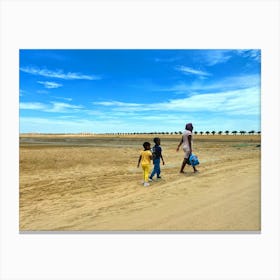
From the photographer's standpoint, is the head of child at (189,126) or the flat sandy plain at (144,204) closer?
the flat sandy plain at (144,204)

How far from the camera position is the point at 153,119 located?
6.38m

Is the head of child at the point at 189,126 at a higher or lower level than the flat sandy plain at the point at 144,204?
higher

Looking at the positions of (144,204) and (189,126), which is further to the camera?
(189,126)

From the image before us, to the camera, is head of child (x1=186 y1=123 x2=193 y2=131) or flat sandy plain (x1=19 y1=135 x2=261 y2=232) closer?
flat sandy plain (x1=19 y1=135 x2=261 y2=232)

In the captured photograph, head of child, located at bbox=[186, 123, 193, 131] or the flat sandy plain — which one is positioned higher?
head of child, located at bbox=[186, 123, 193, 131]

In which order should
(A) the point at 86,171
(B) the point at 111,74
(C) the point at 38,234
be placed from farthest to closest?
1. (A) the point at 86,171
2. (B) the point at 111,74
3. (C) the point at 38,234

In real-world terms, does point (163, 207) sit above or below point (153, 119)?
below

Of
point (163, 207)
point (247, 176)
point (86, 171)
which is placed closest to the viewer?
point (163, 207)

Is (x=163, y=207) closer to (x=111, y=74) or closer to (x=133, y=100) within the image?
(x=133, y=100)

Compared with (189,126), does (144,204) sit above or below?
below
